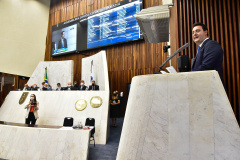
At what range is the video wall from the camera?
869cm

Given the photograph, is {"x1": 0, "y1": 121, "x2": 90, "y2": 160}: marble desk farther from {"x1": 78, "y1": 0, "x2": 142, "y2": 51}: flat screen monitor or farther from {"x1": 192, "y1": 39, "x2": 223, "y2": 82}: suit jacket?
{"x1": 78, "y1": 0, "x2": 142, "y2": 51}: flat screen monitor

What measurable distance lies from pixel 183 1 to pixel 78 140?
3.17m

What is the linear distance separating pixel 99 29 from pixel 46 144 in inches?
310

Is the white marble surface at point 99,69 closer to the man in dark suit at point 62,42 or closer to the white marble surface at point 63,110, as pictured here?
the white marble surface at point 63,110

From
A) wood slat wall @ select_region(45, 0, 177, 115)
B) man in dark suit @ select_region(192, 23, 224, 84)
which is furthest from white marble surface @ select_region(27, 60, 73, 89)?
man in dark suit @ select_region(192, 23, 224, 84)

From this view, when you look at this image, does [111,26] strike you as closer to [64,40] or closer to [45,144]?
[64,40]

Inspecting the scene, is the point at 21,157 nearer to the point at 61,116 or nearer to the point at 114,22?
the point at 61,116

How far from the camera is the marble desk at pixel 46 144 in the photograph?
127 inches

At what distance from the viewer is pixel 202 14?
236 cm

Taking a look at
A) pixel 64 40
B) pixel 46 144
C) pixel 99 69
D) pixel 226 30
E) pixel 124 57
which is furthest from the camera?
pixel 64 40

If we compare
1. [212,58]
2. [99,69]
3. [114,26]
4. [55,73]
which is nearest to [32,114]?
[99,69]

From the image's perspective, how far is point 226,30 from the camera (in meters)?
2.12

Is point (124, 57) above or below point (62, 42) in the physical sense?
below

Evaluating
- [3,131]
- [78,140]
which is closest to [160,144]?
[78,140]
